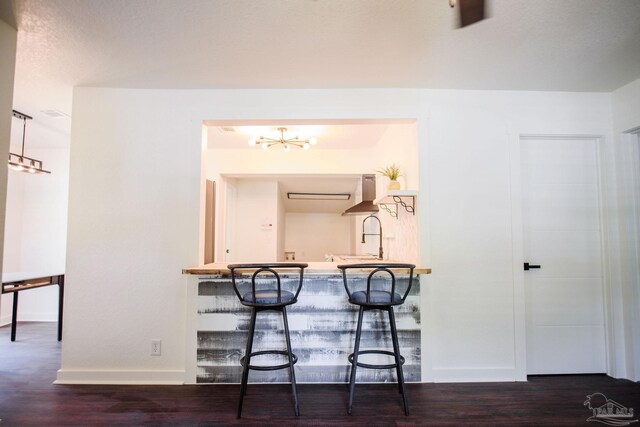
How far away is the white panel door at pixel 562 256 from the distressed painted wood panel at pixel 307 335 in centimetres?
108

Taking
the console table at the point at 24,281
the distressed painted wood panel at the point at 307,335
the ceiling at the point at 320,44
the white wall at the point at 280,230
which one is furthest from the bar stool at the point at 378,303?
the white wall at the point at 280,230

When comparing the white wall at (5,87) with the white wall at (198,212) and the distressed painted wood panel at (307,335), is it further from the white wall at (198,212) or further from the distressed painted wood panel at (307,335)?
the distressed painted wood panel at (307,335)

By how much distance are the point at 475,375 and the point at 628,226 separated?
174cm

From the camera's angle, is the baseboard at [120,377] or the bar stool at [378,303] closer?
the bar stool at [378,303]

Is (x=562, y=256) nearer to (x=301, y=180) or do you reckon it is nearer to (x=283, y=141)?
(x=283, y=141)

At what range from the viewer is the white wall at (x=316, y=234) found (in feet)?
23.5

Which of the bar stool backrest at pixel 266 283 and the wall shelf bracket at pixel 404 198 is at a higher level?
the wall shelf bracket at pixel 404 198

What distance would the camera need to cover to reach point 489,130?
106 inches

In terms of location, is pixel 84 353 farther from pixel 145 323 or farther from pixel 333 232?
pixel 333 232

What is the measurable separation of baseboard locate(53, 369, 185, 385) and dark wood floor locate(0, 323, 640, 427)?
7 centimetres

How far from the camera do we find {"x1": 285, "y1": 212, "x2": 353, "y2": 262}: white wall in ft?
23.5

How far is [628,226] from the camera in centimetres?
262

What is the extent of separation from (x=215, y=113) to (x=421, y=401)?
107 inches

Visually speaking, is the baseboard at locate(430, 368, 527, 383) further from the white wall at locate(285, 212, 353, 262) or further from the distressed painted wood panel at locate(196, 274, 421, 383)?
the white wall at locate(285, 212, 353, 262)
